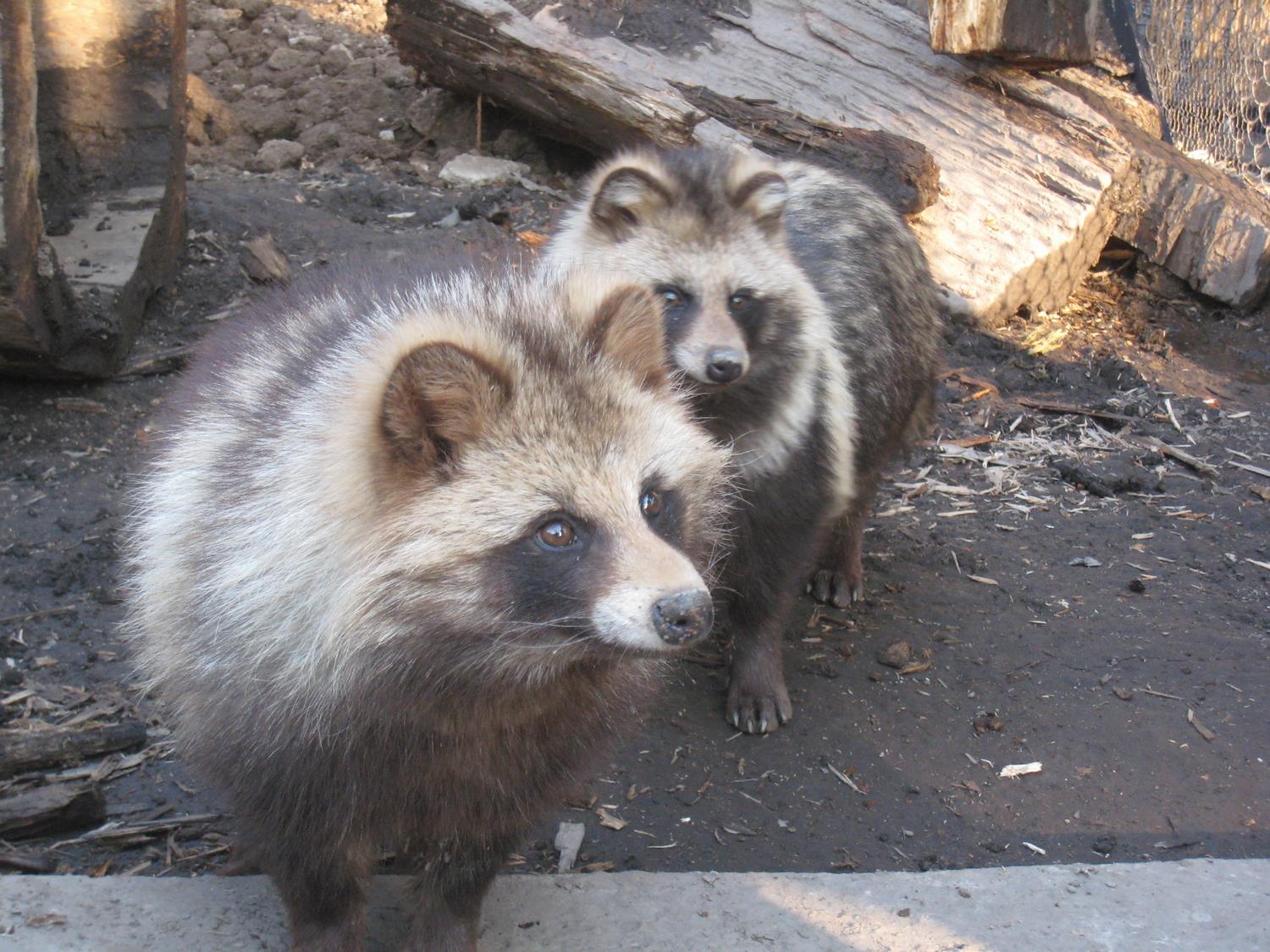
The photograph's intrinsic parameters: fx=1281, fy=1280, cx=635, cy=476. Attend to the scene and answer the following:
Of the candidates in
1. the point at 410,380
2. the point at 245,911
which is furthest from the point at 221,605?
the point at 245,911

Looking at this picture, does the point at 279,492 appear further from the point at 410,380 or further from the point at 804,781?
the point at 804,781

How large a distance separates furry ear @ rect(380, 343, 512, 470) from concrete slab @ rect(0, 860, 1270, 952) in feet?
4.84

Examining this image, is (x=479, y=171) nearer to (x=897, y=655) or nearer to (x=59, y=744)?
(x=897, y=655)

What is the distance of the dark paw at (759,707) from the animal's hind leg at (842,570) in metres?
0.96

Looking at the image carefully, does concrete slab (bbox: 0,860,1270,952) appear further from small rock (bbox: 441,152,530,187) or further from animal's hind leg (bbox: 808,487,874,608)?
small rock (bbox: 441,152,530,187)

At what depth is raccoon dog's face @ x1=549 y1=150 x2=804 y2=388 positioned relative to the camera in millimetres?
4508

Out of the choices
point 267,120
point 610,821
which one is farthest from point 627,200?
point 267,120

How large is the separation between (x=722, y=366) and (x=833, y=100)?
4074 mm

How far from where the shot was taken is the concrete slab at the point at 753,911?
10.6 ft

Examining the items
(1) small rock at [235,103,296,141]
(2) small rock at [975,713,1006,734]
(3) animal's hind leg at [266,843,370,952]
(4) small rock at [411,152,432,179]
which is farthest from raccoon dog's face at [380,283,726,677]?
(1) small rock at [235,103,296,141]

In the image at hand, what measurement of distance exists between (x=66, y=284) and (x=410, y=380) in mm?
3368

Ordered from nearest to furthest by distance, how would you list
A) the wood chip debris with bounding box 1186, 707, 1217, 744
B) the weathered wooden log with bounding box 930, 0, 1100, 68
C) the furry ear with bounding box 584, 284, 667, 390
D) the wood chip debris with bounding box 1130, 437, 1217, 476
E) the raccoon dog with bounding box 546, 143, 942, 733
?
the furry ear with bounding box 584, 284, 667, 390 → the raccoon dog with bounding box 546, 143, 942, 733 → the wood chip debris with bounding box 1186, 707, 1217, 744 → the wood chip debris with bounding box 1130, 437, 1217, 476 → the weathered wooden log with bounding box 930, 0, 1100, 68

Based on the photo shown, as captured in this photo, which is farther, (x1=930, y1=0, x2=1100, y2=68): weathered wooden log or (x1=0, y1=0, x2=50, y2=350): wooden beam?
(x1=930, y1=0, x2=1100, y2=68): weathered wooden log

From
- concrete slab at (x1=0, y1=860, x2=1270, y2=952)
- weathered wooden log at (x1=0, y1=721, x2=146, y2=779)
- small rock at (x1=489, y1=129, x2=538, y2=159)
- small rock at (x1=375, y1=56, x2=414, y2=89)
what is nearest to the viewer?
concrete slab at (x1=0, y1=860, x2=1270, y2=952)
